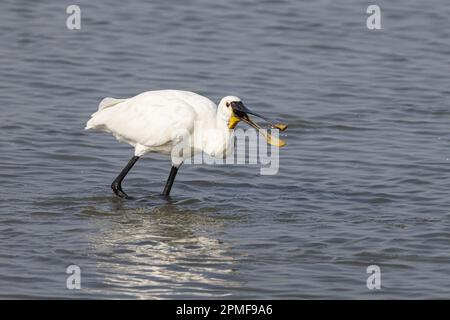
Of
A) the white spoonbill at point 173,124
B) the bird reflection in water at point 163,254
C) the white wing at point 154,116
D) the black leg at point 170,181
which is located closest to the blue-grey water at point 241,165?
the bird reflection in water at point 163,254

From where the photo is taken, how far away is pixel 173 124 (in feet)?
37.0

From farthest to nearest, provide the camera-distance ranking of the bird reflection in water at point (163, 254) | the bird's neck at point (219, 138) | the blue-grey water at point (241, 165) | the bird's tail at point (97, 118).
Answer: the bird's tail at point (97, 118)
the bird's neck at point (219, 138)
the blue-grey water at point (241, 165)
the bird reflection in water at point (163, 254)

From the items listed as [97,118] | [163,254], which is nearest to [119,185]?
[97,118]

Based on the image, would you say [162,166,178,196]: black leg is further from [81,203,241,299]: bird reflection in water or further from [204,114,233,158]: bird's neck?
[204,114,233,158]: bird's neck

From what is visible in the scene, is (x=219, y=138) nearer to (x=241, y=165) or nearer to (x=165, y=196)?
(x=165, y=196)

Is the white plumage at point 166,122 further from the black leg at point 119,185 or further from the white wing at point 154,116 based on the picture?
the black leg at point 119,185

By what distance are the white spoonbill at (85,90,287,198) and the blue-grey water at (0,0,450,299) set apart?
53 cm

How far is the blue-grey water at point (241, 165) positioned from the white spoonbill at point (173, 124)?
53 centimetres

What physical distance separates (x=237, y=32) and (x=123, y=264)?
9.93 m

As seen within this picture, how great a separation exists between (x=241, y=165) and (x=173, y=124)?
2.00 m

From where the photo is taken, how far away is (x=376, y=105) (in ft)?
50.8

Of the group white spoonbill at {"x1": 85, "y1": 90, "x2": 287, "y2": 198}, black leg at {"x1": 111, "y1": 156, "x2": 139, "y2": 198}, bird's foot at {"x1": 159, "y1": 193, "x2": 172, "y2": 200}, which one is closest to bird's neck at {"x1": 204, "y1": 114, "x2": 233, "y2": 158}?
white spoonbill at {"x1": 85, "y1": 90, "x2": 287, "y2": 198}

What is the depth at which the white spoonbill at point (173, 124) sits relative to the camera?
11.2 m
